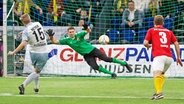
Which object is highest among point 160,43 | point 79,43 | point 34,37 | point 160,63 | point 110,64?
point 34,37

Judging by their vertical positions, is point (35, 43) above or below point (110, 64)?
above

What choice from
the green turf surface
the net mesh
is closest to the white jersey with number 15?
the green turf surface

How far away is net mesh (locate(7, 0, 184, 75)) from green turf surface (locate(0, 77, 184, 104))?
5.92m

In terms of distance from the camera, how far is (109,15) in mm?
25891

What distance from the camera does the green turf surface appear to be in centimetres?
1309

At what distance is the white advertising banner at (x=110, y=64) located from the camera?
22.3 metres

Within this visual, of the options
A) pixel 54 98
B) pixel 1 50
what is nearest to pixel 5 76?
pixel 1 50

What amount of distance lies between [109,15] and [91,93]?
36.1 feet

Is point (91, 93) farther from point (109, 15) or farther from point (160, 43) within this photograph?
point (109, 15)

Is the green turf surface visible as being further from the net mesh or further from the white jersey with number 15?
the net mesh

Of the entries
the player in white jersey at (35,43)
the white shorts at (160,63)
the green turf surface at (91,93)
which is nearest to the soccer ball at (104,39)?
the green turf surface at (91,93)

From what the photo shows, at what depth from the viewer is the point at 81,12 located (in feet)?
85.1

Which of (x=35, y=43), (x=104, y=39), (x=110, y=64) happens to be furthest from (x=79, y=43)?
(x=35, y=43)

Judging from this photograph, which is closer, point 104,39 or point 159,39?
point 159,39
